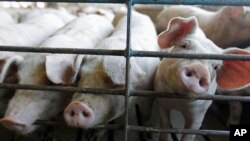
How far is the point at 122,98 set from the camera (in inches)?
51.2

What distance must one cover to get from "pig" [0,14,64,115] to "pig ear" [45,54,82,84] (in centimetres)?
16

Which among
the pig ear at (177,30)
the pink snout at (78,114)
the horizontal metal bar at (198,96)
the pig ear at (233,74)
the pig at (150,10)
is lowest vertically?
the pink snout at (78,114)

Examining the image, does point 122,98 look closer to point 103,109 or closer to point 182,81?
point 103,109

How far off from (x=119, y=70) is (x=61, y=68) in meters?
0.21

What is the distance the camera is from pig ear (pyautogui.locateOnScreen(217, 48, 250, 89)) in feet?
4.14

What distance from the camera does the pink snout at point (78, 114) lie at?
112 cm

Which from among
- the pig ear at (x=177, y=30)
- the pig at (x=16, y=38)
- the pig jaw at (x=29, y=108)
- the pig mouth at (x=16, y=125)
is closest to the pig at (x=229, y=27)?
the pig ear at (x=177, y=30)

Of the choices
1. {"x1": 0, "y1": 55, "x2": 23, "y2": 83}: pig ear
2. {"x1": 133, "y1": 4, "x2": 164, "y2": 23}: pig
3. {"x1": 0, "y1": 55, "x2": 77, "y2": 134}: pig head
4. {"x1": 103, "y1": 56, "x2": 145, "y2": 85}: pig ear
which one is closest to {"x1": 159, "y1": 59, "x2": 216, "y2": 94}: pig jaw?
{"x1": 103, "y1": 56, "x2": 145, "y2": 85}: pig ear

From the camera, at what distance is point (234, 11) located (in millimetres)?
2027

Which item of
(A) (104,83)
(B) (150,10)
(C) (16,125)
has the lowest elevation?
(C) (16,125)

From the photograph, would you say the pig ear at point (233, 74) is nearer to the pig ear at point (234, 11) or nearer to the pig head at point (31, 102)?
the pig head at point (31, 102)

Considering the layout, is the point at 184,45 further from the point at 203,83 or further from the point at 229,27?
the point at 229,27

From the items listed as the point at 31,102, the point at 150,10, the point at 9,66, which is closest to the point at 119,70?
the point at 31,102

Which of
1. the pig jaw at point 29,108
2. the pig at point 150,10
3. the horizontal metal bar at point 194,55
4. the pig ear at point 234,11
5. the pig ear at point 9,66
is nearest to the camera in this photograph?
Answer: the horizontal metal bar at point 194,55
